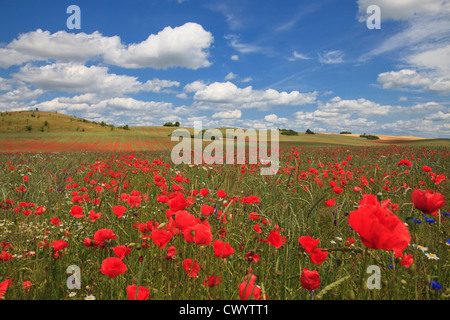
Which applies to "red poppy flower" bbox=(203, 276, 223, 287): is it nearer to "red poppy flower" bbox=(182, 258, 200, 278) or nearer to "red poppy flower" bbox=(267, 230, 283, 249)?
"red poppy flower" bbox=(182, 258, 200, 278)

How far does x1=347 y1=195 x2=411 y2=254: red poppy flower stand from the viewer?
944 millimetres

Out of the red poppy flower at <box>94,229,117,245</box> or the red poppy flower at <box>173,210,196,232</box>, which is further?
the red poppy flower at <box>94,229,117,245</box>

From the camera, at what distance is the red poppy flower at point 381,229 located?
0.94 meters

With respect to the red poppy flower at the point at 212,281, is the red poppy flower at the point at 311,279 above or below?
above

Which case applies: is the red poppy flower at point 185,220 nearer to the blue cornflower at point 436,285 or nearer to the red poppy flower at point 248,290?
the red poppy flower at point 248,290

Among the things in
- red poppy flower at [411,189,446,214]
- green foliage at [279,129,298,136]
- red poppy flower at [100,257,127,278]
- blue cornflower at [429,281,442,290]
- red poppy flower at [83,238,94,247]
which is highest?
green foliage at [279,129,298,136]

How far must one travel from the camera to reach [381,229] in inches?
37.3

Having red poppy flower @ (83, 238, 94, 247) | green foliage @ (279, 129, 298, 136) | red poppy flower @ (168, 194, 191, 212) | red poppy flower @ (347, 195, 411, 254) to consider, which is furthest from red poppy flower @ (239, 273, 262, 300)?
green foliage @ (279, 129, 298, 136)

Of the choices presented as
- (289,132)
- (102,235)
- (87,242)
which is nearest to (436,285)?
(102,235)

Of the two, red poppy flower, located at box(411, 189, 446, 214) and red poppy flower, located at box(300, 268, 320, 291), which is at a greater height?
red poppy flower, located at box(411, 189, 446, 214)

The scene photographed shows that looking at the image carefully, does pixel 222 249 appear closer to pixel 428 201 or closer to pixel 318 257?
pixel 318 257

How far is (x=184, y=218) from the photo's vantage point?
57.5 inches

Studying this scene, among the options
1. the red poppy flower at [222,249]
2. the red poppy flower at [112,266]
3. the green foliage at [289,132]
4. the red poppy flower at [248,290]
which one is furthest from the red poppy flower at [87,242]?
the green foliage at [289,132]
